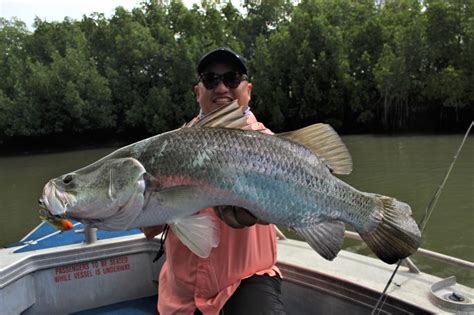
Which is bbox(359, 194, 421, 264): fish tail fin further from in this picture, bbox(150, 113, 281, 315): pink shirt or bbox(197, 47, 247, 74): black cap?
bbox(197, 47, 247, 74): black cap

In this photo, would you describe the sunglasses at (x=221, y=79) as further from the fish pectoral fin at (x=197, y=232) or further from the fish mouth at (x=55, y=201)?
the fish mouth at (x=55, y=201)

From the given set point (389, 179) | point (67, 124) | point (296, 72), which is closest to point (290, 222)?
point (389, 179)

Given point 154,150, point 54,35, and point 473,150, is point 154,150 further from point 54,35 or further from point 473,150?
point 54,35

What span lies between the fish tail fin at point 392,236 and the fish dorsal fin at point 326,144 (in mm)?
219

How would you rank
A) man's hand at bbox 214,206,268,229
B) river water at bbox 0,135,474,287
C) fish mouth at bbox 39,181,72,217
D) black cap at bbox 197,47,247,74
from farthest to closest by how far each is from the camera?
river water at bbox 0,135,474,287
black cap at bbox 197,47,247,74
man's hand at bbox 214,206,268,229
fish mouth at bbox 39,181,72,217

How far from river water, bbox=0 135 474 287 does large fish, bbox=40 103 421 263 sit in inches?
257

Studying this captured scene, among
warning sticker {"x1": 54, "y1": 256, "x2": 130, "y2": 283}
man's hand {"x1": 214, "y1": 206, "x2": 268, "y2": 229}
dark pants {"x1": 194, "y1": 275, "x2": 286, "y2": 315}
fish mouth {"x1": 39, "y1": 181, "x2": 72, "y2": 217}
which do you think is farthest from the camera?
warning sticker {"x1": 54, "y1": 256, "x2": 130, "y2": 283}

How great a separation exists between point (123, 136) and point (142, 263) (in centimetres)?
3755

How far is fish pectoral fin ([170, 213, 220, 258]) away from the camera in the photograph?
1.83 meters

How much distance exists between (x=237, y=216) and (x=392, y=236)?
0.73m

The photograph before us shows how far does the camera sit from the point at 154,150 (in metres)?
1.85

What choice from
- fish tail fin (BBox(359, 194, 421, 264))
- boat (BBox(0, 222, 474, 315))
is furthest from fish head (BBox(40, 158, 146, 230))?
boat (BBox(0, 222, 474, 315))

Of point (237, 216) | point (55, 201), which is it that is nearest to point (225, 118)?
point (237, 216)

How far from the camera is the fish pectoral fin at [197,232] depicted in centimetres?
183
